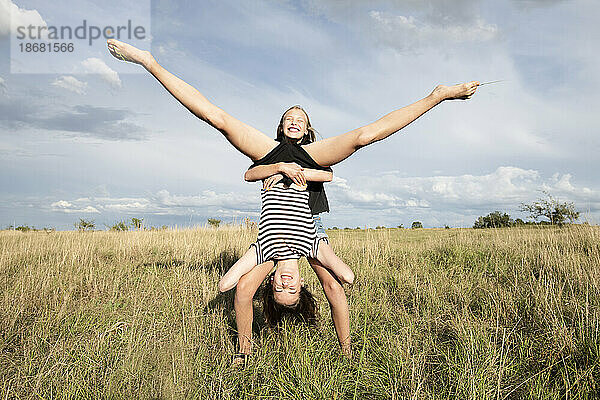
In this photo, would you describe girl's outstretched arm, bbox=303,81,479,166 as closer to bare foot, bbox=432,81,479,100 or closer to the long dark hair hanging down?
bare foot, bbox=432,81,479,100

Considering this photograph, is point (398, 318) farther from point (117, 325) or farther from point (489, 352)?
point (117, 325)

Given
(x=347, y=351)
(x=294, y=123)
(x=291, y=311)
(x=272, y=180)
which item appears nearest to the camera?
(x=272, y=180)

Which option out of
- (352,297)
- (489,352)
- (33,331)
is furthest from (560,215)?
(33,331)

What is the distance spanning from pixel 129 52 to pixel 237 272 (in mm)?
2450

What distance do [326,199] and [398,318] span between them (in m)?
1.93

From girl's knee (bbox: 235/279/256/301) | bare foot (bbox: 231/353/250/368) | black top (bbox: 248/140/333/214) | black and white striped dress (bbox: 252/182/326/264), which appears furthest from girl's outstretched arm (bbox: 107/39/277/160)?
bare foot (bbox: 231/353/250/368)

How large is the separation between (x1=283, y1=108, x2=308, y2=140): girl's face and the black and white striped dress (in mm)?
552

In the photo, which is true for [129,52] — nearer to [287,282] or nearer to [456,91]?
[287,282]

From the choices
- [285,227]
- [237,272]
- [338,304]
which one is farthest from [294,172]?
[338,304]

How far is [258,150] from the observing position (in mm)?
3664

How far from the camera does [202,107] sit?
3570mm

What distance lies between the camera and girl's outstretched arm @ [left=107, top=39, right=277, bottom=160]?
141 inches

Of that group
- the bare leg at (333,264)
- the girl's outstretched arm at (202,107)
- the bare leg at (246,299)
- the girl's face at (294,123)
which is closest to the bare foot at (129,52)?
the girl's outstretched arm at (202,107)

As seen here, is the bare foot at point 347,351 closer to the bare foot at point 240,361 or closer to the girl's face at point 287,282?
the girl's face at point 287,282
